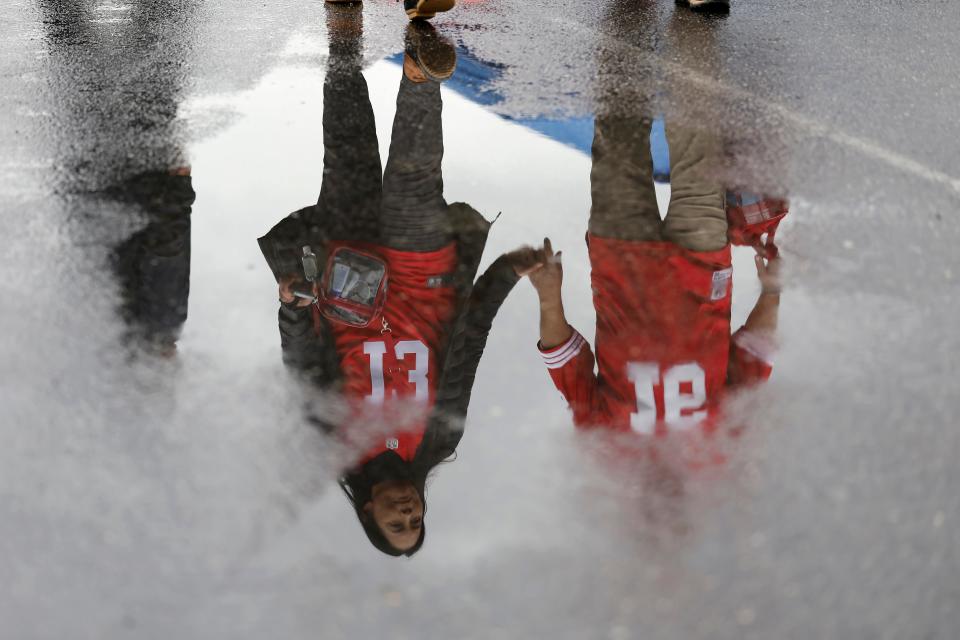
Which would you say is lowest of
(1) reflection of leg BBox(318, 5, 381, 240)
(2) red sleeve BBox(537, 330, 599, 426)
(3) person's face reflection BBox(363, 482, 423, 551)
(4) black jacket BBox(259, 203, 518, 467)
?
(1) reflection of leg BBox(318, 5, 381, 240)

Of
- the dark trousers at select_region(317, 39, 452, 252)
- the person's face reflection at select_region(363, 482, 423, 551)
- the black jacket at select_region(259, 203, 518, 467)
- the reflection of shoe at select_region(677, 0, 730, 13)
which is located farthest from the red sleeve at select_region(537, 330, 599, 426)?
the reflection of shoe at select_region(677, 0, 730, 13)

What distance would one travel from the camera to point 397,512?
219cm

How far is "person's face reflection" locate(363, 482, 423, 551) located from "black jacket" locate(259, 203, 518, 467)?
0.12 metres

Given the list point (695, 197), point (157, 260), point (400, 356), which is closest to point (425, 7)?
point (695, 197)

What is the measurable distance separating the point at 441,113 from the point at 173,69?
171cm

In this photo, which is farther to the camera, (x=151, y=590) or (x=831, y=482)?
(x=831, y=482)

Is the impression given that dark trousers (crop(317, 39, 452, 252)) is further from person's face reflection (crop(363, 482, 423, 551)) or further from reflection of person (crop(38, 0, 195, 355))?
person's face reflection (crop(363, 482, 423, 551))

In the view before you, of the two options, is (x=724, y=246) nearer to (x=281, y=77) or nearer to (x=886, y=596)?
(x=886, y=596)

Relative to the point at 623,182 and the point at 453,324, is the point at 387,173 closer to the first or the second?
the point at 623,182

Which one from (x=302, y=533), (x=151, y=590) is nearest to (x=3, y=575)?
(x=151, y=590)

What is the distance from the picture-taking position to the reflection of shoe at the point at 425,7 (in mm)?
6098

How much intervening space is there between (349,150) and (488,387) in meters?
1.79

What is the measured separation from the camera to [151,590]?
195cm

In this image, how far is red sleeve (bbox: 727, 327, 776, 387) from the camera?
268 centimetres
